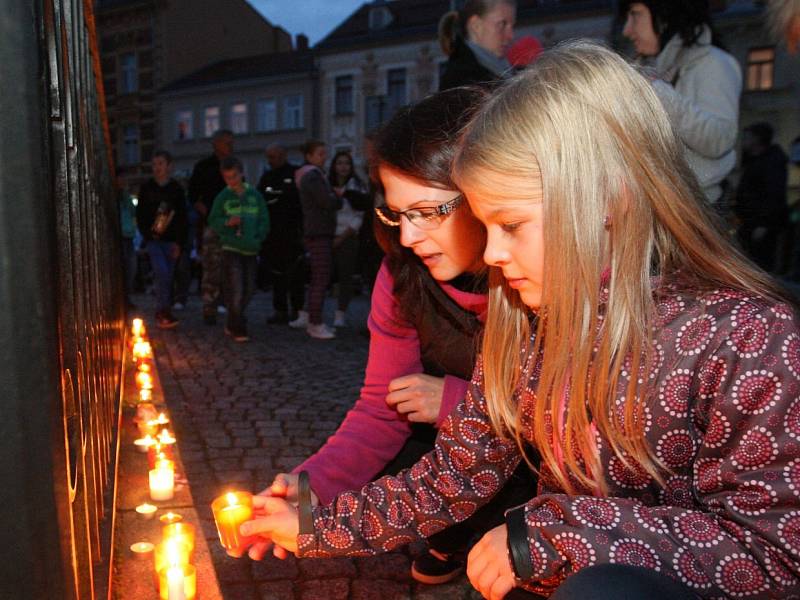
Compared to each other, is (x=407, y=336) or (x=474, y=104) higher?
(x=474, y=104)

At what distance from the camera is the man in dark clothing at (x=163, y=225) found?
8.51 m

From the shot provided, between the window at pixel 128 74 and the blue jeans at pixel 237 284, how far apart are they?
3598cm

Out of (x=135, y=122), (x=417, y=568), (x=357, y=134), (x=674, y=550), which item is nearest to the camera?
(x=674, y=550)

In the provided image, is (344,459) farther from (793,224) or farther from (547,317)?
(793,224)

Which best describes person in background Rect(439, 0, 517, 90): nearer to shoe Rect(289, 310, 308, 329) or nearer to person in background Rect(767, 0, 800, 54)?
person in background Rect(767, 0, 800, 54)

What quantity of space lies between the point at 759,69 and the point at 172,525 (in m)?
29.0

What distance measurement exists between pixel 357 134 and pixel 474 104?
3355 centimetres

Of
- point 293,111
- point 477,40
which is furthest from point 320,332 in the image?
point 293,111

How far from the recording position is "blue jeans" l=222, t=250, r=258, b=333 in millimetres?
7715

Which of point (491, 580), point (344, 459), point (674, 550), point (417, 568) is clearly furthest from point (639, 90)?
point (417, 568)

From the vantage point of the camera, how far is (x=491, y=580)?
1489 mm

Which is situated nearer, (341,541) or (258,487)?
(341,541)

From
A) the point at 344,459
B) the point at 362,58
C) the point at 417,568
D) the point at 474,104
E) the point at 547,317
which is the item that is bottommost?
the point at 417,568

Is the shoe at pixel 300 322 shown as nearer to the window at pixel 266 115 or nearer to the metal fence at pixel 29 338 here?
the metal fence at pixel 29 338
